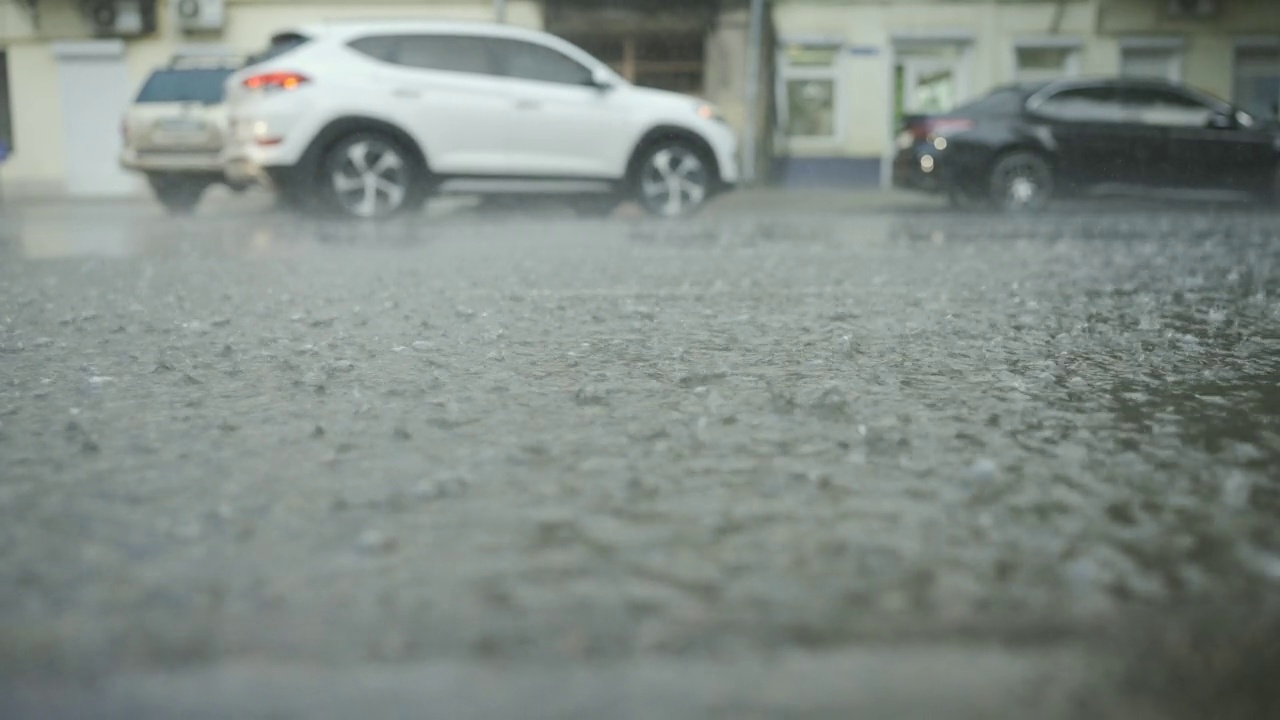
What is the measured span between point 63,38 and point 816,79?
39.1 feet

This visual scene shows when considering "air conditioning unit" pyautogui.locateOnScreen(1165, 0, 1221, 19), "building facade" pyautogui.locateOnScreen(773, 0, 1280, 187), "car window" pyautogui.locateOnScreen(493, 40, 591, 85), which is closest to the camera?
"car window" pyautogui.locateOnScreen(493, 40, 591, 85)

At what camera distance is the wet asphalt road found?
1384 mm

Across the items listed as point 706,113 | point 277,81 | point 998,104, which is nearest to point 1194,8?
point 998,104

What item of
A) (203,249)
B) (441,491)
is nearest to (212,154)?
(203,249)

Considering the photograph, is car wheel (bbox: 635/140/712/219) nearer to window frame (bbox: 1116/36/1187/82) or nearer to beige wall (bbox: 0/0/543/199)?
beige wall (bbox: 0/0/543/199)

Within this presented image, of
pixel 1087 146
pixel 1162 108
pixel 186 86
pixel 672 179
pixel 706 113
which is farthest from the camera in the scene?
pixel 1162 108

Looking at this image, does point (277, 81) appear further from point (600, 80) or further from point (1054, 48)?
point (1054, 48)

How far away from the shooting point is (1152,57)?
22.3m

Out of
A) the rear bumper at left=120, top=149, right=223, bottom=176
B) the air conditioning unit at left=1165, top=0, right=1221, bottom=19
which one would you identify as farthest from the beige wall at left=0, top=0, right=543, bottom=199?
the air conditioning unit at left=1165, top=0, right=1221, bottom=19

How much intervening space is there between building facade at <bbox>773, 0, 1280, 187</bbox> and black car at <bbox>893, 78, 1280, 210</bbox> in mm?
7587

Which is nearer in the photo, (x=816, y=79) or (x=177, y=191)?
(x=177, y=191)

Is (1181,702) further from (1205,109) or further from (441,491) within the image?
(1205,109)

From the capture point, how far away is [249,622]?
1.52m

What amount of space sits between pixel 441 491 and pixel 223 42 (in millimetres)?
21083
